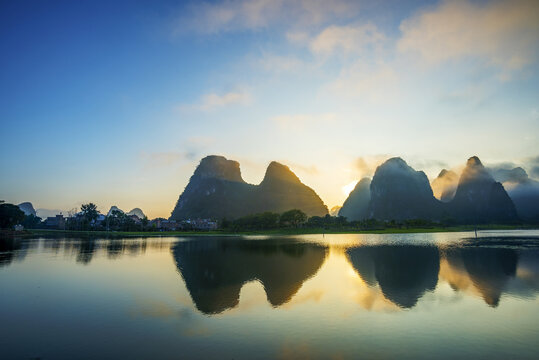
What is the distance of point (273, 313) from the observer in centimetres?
1667

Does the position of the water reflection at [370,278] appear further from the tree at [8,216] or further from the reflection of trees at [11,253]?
the tree at [8,216]

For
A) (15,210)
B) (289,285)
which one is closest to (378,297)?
(289,285)

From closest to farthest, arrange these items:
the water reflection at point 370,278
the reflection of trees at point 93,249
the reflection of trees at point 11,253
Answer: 1. the water reflection at point 370,278
2. the reflection of trees at point 11,253
3. the reflection of trees at point 93,249

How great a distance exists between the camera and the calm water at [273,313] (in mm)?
11906

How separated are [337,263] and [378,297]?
1570 centimetres

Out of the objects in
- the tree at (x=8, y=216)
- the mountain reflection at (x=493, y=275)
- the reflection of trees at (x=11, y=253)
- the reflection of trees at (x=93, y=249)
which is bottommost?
the reflection of trees at (x=93, y=249)

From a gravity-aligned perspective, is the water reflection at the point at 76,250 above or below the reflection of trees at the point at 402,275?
below

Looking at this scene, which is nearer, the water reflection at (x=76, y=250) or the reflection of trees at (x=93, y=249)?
the water reflection at (x=76, y=250)

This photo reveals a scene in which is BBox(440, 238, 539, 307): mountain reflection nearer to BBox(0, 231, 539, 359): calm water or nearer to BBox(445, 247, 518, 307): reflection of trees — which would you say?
BBox(445, 247, 518, 307): reflection of trees

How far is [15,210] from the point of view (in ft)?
363

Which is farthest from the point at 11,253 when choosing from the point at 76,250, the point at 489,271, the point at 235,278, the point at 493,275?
the point at 489,271

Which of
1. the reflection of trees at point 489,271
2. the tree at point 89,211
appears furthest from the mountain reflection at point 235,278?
the tree at point 89,211

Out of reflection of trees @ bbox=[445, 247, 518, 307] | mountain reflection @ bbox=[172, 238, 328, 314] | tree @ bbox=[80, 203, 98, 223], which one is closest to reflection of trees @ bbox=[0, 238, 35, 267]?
mountain reflection @ bbox=[172, 238, 328, 314]

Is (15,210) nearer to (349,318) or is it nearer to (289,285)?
(289,285)
